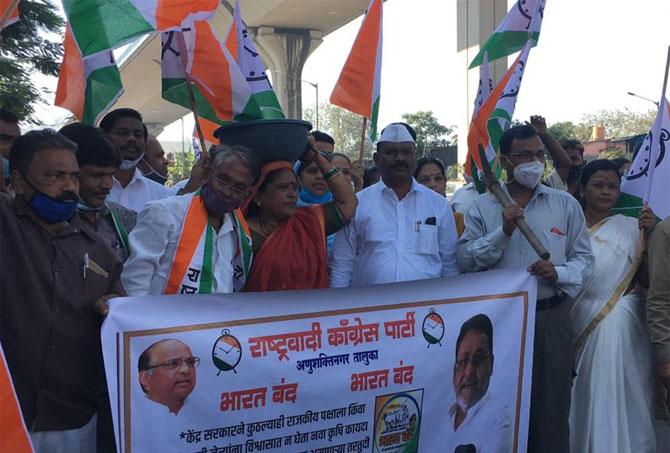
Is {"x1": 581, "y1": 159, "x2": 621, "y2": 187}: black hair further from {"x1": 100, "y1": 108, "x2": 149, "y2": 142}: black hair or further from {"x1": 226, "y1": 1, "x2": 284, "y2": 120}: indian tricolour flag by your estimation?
{"x1": 100, "y1": 108, "x2": 149, "y2": 142}: black hair

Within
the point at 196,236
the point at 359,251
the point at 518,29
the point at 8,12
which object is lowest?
the point at 359,251

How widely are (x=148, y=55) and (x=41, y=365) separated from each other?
111ft

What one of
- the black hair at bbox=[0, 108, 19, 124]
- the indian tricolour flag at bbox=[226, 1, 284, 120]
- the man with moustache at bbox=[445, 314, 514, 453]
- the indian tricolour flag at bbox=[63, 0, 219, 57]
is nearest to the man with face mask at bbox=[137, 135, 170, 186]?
the black hair at bbox=[0, 108, 19, 124]

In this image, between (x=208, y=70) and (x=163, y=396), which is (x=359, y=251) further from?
(x=163, y=396)

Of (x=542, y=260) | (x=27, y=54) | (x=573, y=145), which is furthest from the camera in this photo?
(x=27, y=54)

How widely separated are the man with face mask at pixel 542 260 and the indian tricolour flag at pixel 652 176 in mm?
433

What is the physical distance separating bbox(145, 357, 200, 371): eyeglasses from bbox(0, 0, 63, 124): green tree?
932 centimetres

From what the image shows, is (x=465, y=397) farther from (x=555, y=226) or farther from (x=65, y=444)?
(x=65, y=444)

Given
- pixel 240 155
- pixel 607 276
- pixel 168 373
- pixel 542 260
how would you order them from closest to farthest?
pixel 168 373 < pixel 240 155 < pixel 542 260 < pixel 607 276

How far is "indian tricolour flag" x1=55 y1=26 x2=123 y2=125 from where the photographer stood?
12.9 ft

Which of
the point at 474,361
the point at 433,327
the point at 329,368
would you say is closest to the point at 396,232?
the point at 433,327

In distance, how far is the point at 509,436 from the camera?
12.9 feet

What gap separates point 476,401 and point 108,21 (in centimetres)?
267

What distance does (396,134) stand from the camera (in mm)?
4379
